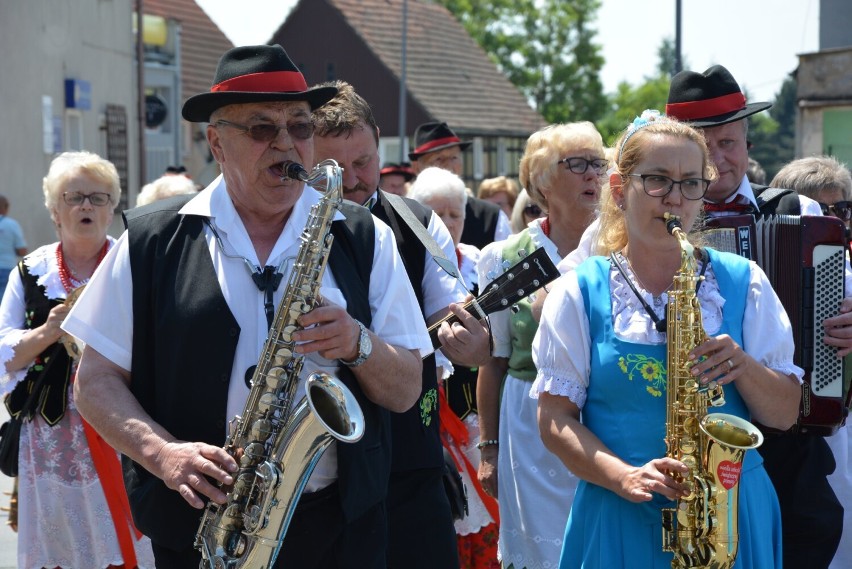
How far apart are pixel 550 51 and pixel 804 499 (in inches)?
2176

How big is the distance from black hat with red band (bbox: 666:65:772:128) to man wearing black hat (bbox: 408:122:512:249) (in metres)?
3.83

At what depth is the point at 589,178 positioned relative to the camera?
5.08 metres

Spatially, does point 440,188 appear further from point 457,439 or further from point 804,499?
point 804,499

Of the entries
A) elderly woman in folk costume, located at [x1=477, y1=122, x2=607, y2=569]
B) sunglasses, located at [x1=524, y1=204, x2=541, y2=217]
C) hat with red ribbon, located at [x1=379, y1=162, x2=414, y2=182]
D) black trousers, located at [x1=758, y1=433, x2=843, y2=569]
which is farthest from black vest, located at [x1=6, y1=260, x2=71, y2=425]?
hat with red ribbon, located at [x1=379, y1=162, x2=414, y2=182]

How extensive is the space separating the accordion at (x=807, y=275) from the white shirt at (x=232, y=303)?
1.31 metres

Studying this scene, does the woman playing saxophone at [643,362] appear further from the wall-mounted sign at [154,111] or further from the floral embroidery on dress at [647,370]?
the wall-mounted sign at [154,111]

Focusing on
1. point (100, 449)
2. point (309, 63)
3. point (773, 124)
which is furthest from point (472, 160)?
point (773, 124)

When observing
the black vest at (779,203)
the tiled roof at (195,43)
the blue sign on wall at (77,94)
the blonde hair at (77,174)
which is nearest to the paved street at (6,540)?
the blonde hair at (77,174)

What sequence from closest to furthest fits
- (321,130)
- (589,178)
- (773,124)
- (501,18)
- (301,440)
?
1. (301,440)
2. (321,130)
3. (589,178)
4. (501,18)
5. (773,124)

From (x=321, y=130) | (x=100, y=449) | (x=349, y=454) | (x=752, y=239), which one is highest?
(x=321, y=130)

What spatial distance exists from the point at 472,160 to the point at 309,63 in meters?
6.89

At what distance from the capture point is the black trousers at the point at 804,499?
4.35m

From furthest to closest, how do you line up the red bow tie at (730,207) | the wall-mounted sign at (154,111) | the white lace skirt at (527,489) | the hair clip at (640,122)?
the wall-mounted sign at (154,111) < the white lace skirt at (527,489) < the red bow tie at (730,207) < the hair clip at (640,122)

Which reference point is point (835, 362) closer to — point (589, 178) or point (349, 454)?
point (589, 178)
